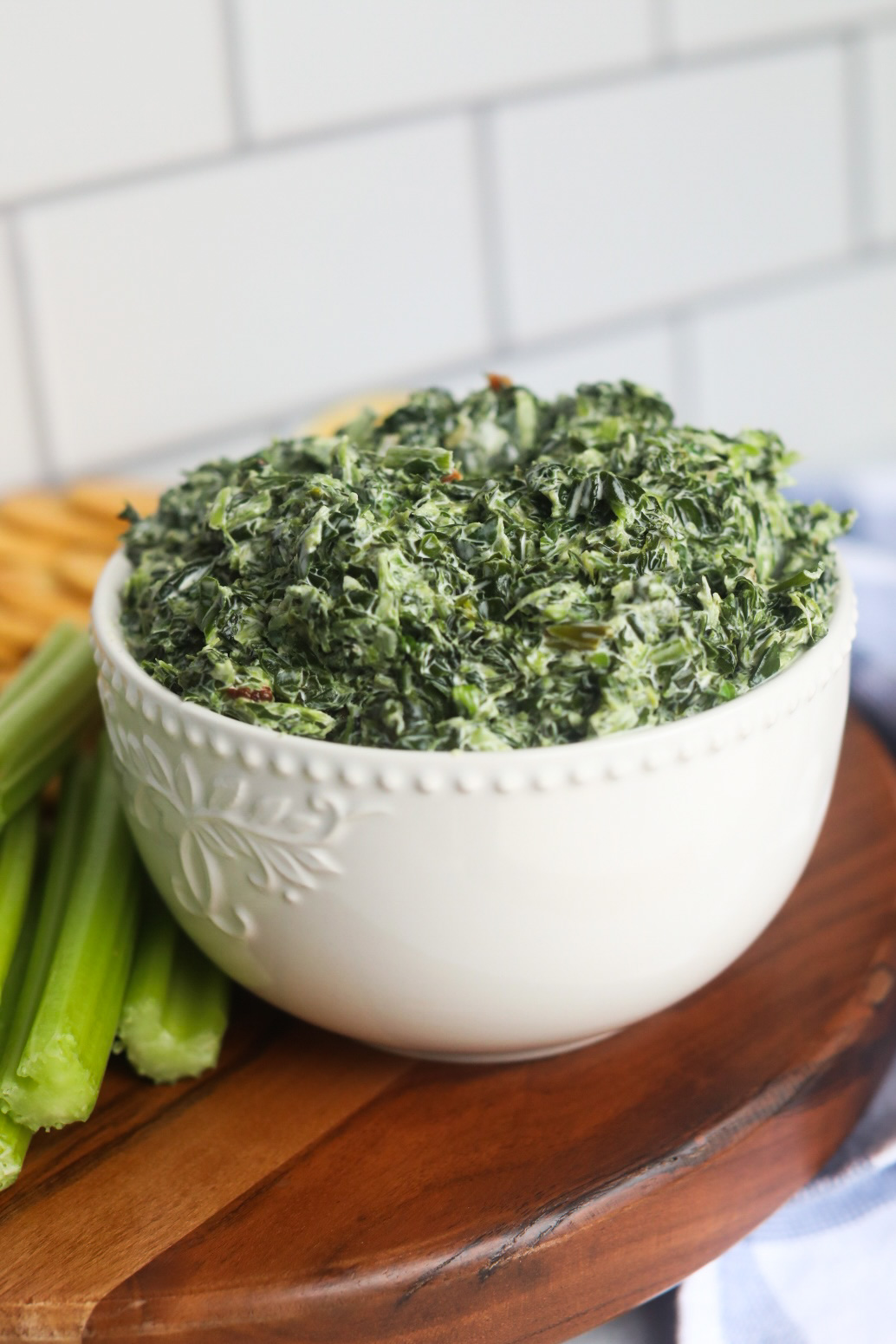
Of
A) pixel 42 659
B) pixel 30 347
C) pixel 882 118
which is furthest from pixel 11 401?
pixel 882 118

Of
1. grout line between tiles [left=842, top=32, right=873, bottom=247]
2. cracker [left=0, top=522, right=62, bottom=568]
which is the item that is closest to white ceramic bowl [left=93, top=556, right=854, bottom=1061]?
cracker [left=0, top=522, right=62, bottom=568]

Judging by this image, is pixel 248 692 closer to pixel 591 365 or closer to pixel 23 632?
pixel 23 632

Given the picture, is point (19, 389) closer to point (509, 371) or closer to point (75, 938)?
point (509, 371)

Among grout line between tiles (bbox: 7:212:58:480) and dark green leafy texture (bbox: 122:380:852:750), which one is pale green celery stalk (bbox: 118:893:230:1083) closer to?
dark green leafy texture (bbox: 122:380:852:750)

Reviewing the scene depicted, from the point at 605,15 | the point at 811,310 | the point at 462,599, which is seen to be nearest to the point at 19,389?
the point at 605,15

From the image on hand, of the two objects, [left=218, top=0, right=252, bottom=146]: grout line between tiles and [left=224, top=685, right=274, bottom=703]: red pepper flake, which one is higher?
[left=218, top=0, right=252, bottom=146]: grout line between tiles

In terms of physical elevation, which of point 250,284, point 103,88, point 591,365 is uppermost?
point 103,88

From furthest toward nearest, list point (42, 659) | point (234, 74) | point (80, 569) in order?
point (234, 74)
point (80, 569)
point (42, 659)
